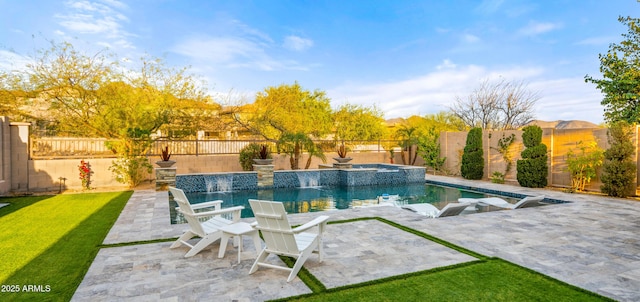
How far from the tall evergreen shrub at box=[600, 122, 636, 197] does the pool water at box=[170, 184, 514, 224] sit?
11.4 feet

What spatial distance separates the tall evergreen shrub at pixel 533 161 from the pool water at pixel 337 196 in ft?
6.47

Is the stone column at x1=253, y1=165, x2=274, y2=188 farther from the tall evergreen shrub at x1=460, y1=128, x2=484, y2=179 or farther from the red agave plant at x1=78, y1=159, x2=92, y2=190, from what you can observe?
the tall evergreen shrub at x1=460, y1=128, x2=484, y2=179

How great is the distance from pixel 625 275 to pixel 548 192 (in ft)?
25.4

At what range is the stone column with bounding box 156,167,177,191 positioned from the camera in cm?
1087

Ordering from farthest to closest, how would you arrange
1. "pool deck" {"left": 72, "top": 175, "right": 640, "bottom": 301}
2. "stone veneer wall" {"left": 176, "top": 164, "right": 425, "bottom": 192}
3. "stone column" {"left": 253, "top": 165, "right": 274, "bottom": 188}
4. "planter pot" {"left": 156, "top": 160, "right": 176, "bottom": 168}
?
1. "stone column" {"left": 253, "top": 165, "right": 274, "bottom": 188}
2. "stone veneer wall" {"left": 176, "top": 164, "right": 425, "bottom": 192}
3. "planter pot" {"left": 156, "top": 160, "right": 176, "bottom": 168}
4. "pool deck" {"left": 72, "top": 175, "right": 640, "bottom": 301}

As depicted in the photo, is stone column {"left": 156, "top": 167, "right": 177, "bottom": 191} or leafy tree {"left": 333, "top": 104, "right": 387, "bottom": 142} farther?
leafy tree {"left": 333, "top": 104, "right": 387, "bottom": 142}

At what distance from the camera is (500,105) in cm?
2319

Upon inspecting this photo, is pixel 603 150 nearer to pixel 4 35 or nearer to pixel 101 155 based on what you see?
pixel 101 155

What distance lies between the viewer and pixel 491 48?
62.5 feet

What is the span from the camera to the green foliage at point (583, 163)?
1040 cm

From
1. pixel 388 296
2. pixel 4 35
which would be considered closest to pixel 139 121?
pixel 4 35

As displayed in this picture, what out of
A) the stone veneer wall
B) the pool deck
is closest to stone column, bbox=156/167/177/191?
the stone veneer wall

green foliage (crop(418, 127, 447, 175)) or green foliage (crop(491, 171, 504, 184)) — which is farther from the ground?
green foliage (crop(418, 127, 447, 175))

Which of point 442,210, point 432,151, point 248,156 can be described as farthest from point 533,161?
point 248,156
